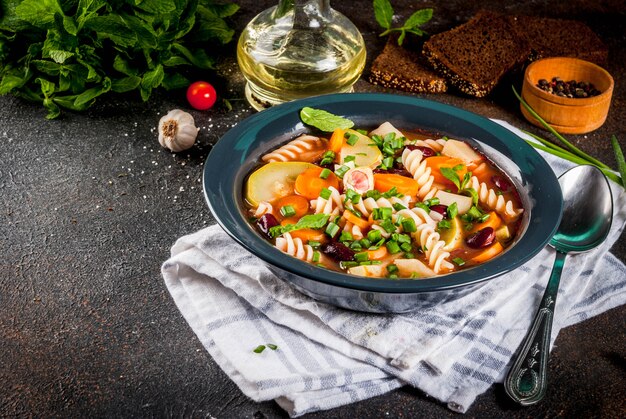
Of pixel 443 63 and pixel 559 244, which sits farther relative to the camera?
pixel 443 63

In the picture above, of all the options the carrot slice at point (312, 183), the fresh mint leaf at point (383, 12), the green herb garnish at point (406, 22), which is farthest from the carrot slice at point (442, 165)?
the fresh mint leaf at point (383, 12)

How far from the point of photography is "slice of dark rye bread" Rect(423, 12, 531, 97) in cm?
466

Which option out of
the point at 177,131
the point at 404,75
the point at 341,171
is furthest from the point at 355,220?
the point at 404,75

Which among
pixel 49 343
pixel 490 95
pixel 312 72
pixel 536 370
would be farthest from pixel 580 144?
pixel 49 343

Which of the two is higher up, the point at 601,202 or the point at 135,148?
the point at 601,202

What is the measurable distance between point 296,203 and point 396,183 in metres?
0.43

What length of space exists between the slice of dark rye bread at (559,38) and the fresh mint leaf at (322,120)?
6.17ft

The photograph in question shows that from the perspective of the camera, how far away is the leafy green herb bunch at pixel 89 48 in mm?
4113

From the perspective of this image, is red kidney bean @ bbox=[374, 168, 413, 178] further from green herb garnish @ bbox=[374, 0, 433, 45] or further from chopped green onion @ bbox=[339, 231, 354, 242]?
green herb garnish @ bbox=[374, 0, 433, 45]

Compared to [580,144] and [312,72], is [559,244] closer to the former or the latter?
[580,144]

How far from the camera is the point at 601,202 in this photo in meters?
3.59

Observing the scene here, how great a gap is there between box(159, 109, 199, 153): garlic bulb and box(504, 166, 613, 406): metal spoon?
1.83m

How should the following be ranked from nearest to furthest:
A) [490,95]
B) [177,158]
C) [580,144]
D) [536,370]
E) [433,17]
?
[536,370] < [177,158] < [580,144] < [490,95] < [433,17]

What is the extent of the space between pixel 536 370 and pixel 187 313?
1373 millimetres
